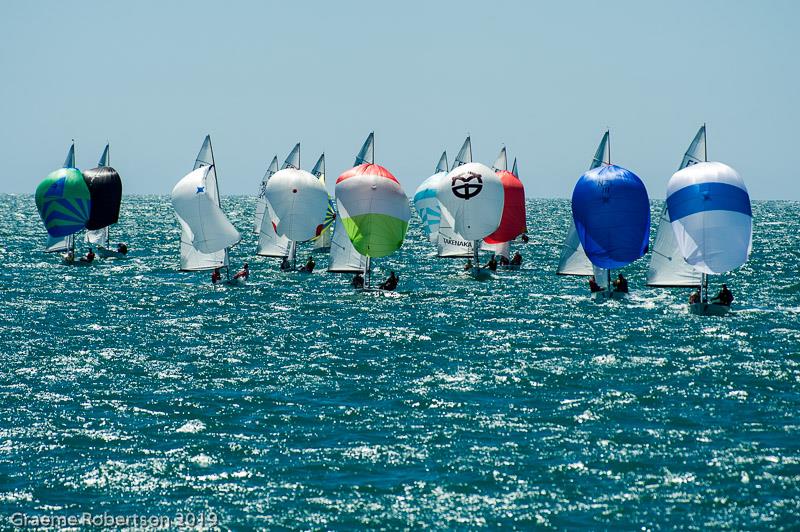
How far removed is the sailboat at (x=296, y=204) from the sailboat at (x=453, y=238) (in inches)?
349

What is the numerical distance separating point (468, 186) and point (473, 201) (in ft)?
3.60

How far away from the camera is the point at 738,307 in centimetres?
5822

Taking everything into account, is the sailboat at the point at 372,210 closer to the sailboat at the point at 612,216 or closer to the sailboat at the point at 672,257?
the sailboat at the point at 612,216

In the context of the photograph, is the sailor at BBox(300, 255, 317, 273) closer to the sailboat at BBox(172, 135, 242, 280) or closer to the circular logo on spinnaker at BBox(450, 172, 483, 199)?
the sailboat at BBox(172, 135, 242, 280)

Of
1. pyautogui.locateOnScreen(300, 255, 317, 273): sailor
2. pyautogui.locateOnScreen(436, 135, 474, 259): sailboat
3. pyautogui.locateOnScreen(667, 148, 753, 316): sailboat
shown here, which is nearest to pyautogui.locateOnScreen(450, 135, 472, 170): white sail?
pyautogui.locateOnScreen(436, 135, 474, 259): sailboat

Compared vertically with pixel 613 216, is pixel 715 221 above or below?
below

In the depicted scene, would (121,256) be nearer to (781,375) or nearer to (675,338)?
(675,338)

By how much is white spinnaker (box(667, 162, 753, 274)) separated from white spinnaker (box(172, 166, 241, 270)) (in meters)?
28.4

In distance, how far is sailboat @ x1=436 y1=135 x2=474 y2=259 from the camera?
72.1 metres

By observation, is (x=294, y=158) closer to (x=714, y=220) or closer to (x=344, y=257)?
(x=344, y=257)

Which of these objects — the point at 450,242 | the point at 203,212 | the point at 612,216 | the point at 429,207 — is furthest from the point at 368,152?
the point at 612,216

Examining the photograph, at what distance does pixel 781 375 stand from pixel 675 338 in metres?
8.60

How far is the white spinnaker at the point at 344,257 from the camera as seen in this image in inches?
2603

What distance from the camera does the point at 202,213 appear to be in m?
64.9
